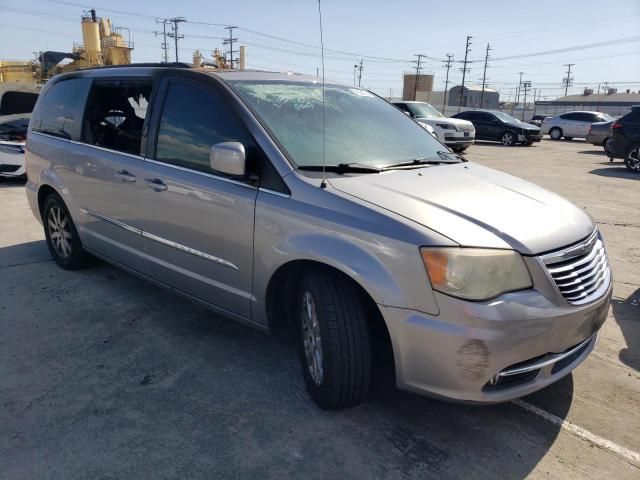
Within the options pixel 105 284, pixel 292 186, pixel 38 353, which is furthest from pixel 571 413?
pixel 105 284

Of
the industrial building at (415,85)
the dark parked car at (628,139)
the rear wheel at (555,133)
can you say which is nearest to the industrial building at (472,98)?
the industrial building at (415,85)

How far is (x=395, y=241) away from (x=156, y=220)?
1.92m

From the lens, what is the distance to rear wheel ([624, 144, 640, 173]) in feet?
42.7

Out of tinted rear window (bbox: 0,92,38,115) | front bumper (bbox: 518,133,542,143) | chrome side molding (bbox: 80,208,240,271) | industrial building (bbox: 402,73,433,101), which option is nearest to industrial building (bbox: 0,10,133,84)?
tinted rear window (bbox: 0,92,38,115)

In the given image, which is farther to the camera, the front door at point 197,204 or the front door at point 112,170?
the front door at point 112,170

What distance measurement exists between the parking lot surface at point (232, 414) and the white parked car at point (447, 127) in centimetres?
1315

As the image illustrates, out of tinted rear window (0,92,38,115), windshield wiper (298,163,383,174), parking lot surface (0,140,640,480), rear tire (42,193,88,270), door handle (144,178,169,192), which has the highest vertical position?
tinted rear window (0,92,38,115)

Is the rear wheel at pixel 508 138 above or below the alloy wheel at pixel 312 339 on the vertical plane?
above

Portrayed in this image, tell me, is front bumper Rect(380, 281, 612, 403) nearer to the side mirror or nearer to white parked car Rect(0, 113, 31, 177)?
the side mirror

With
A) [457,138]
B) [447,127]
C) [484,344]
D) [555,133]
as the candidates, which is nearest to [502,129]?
[457,138]

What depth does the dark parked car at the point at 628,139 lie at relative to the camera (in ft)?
41.8

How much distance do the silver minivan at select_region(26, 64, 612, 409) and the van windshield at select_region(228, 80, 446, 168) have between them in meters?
0.01

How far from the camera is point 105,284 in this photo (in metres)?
4.63

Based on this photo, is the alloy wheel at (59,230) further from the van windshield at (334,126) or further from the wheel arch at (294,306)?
the wheel arch at (294,306)
